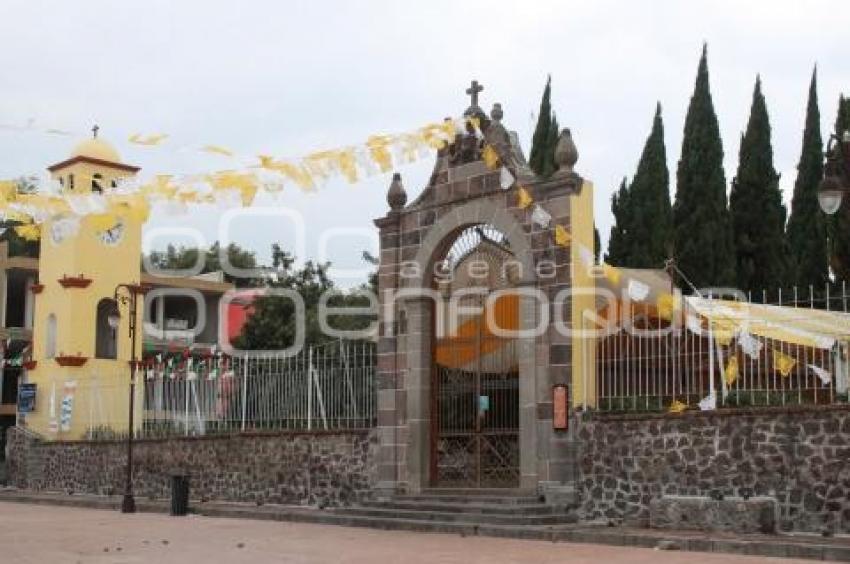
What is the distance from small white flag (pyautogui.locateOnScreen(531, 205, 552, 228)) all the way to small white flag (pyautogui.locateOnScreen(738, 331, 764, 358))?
3.31 meters

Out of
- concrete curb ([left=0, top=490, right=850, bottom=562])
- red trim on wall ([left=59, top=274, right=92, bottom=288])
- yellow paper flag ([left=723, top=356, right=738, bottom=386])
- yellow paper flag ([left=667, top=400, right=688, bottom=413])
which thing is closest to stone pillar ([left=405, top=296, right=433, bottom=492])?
concrete curb ([left=0, top=490, right=850, bottom=562])

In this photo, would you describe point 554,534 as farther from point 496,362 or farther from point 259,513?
point 259,513

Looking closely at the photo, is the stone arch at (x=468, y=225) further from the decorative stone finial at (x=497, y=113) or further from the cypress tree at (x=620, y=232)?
the cypress tree at (x=620, y=232)

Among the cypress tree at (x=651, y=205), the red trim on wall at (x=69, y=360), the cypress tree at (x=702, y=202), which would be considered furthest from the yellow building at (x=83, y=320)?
the cypress tree at (x=702, y=202)

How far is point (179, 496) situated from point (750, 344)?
10342 millimetres

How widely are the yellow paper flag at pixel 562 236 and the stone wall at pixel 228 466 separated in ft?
16.0

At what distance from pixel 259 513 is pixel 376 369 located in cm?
304

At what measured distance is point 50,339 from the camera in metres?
28.3

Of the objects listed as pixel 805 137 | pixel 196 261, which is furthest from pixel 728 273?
pixel 196 261

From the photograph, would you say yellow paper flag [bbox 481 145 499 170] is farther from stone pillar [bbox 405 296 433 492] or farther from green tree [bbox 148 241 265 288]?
green tree [bbox 148 241 265 288]

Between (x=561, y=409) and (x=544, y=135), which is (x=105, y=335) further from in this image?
(x=561, y=409)

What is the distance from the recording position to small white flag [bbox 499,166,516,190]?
53.4 feet

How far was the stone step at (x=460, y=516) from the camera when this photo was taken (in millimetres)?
14383

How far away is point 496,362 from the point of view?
16469 millimetres
